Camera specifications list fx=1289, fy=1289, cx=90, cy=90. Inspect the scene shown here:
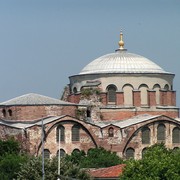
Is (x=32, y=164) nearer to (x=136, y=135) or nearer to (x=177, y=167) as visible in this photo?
(x=177, y=167)

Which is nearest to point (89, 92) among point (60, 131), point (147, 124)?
point (147, 124)

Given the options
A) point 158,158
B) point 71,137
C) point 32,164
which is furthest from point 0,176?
point 71,137

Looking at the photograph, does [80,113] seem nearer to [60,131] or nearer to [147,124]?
[60,131]

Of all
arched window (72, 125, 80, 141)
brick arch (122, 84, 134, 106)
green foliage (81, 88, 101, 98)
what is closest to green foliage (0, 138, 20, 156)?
arched window (72, 125, 80, 141)

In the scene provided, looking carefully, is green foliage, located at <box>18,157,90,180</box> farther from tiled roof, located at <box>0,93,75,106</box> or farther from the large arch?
tiled roof, located at <box>0,93,75,106</box>

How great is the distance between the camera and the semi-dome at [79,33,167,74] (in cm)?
9588

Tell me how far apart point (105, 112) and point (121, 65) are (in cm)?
428

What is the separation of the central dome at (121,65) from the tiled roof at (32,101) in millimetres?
5831

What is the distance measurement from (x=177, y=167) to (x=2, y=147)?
2212 centimetres

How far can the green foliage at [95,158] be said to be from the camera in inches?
3182

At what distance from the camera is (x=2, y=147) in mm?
82812

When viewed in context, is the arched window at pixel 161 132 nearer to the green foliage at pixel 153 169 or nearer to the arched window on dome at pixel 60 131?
the arched window on dome at pixel 60 131

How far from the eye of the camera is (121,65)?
9638cm

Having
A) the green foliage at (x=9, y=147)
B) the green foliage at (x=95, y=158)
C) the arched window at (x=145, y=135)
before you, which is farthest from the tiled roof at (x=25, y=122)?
the arched window at (x=145, y=135)
